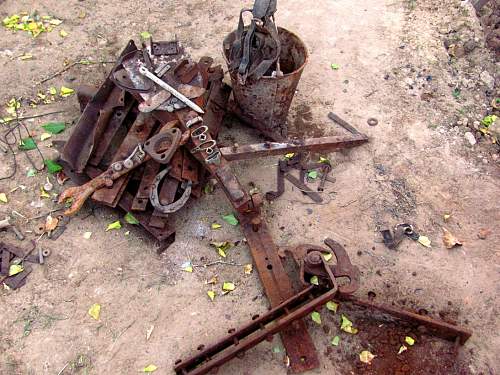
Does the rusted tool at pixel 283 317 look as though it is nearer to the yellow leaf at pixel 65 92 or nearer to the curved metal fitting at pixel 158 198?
the curved metal fitting at pixel 158 198

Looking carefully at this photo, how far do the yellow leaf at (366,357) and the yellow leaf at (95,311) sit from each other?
2316 mm

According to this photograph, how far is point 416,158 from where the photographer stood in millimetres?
5070

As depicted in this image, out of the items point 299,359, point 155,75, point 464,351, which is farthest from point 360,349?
point 155,75

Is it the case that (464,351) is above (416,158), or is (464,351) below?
below

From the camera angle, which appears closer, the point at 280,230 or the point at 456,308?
the point at 456,308

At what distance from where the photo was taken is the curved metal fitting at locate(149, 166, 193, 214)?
418cm

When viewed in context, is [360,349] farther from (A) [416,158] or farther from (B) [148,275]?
(A) [416,158]

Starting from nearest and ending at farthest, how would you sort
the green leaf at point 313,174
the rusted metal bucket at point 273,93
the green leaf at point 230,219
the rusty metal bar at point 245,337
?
1. the rusty metal bar at point 245,337
2. the green leaf at point 230,219
3. the rusted metal bucket at point 273,93
4. the green leaf at point 313,174

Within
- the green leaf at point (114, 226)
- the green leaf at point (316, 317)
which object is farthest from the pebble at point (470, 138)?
the green leaf at point (114, 226)

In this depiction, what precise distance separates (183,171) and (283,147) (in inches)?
42.9

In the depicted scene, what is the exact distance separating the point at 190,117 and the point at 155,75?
576 mm

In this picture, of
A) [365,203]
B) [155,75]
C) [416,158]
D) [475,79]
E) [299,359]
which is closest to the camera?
[299,359]

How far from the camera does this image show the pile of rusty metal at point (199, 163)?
368 cm

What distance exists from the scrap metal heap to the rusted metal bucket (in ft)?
1.04
